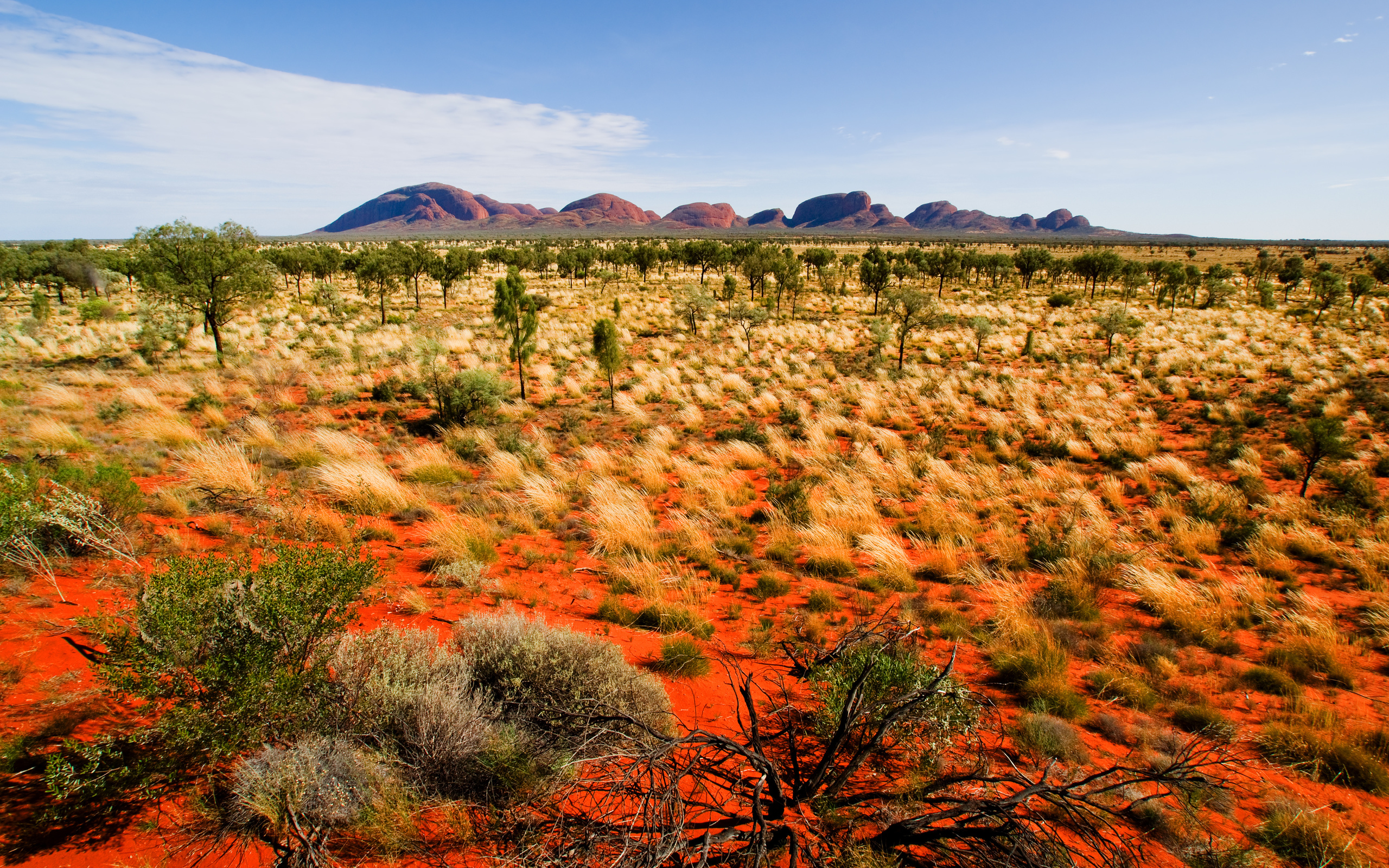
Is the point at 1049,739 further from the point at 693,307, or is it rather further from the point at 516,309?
the point at 693,307

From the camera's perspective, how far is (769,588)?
7.40 meters

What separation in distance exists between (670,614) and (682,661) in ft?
2.95

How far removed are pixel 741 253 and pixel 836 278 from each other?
10309 mm

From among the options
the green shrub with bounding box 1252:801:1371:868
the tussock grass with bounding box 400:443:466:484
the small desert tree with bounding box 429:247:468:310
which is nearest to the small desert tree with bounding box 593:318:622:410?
the tussock grass with bounding box 400:443:466:484

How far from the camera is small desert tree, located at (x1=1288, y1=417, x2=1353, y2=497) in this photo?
36.2 feet

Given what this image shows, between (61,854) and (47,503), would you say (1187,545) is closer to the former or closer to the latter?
(61,854)

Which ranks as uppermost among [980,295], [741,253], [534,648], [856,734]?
[741,253]

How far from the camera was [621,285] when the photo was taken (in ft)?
172

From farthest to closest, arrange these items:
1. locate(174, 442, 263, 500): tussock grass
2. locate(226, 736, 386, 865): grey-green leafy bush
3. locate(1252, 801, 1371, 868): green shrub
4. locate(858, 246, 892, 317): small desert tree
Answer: locate(858, 246, 892, 317): small desert tree < locate(174, 442, 263, 500): tussock grass < locate(1252, 801, 1371, 868): green shrub < locate(226, 736, 386, 865): grey-green leafy bush

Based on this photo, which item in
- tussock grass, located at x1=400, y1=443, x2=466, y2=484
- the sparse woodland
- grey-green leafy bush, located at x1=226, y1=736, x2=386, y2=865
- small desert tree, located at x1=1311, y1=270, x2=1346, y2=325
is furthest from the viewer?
small desert tree, located at x1=1311, y1=270, x2=1346, y2=325

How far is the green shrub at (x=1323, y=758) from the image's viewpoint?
14.5ft

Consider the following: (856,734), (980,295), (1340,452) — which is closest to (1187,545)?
(1340,452)

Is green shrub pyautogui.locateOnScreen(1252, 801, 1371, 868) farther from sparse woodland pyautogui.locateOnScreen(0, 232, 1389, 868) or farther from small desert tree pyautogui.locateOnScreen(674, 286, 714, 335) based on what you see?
small desert tree pyautogui.locateOnScreen(674, 286, 714, 335)

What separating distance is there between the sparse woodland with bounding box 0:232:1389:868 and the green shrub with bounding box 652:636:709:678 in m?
0.04
